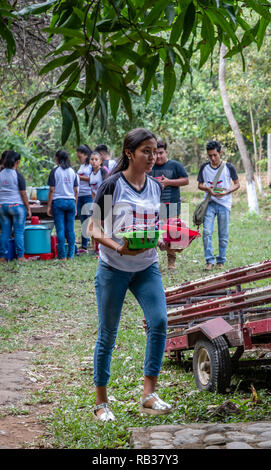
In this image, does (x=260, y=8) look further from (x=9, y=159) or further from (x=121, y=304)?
(x=9, y=159)

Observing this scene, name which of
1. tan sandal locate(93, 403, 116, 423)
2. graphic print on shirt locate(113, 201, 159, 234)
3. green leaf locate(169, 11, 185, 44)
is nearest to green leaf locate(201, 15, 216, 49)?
green leaf locate(169, 11, 185, 44)

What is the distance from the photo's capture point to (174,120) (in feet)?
99.3

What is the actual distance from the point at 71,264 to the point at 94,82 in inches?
435

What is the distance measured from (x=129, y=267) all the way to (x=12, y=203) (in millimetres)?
9644

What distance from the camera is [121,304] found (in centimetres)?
499

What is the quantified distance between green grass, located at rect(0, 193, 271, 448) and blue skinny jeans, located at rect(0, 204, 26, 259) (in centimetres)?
52

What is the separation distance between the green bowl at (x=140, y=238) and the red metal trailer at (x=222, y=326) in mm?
1351

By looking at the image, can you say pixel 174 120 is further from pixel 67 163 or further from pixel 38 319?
pixel 38 319

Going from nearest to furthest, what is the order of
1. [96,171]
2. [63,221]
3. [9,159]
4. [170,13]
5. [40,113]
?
[40,113]
[170,13]
[9,159]
[63,221]
[96,171]

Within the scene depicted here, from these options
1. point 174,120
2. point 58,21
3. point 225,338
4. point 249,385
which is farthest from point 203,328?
point 174,120

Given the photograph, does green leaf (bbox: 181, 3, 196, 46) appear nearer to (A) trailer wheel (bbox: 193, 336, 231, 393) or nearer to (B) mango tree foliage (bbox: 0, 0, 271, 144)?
(B) mango tree foliage (bbox: 0, 0, 271, 144)

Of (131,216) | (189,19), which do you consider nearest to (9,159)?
(131,216)

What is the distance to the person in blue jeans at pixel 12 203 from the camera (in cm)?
1407

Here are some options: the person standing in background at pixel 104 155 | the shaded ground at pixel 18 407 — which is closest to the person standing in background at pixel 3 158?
the person standing in background at pixel 104 155
